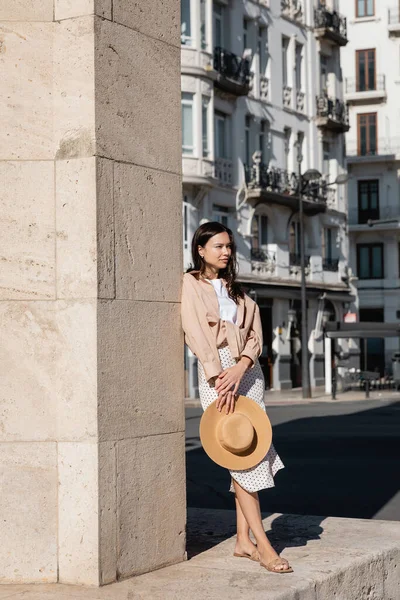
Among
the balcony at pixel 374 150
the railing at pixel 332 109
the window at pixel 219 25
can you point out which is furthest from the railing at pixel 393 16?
the window at pixel 219 25

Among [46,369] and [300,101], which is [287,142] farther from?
[46,369]

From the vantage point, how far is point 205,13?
131ft

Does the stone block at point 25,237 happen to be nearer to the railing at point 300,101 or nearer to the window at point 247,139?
the window at point 247,139

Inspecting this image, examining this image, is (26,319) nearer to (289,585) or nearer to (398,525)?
(289,585)

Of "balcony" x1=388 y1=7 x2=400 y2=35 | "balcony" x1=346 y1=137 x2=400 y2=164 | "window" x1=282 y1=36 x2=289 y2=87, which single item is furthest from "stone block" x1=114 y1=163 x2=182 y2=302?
"balcony" x1=388 y1=7 x2=400 y2=35

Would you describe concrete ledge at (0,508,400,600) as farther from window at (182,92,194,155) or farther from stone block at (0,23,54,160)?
window at (182,92,194,155)

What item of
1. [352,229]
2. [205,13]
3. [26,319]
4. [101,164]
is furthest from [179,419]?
[352,229]

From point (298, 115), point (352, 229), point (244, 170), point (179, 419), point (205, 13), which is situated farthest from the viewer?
point (352, 229)

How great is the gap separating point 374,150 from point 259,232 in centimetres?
2191

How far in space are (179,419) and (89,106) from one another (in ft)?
5.92

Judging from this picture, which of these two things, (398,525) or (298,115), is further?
(298,115)

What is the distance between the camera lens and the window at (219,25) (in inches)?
1640

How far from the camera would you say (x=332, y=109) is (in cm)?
5169

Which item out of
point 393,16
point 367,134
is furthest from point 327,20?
point 367,134
